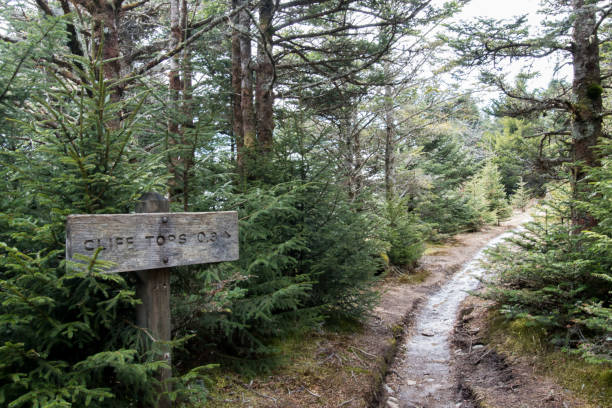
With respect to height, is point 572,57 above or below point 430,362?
above

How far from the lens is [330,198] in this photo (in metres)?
5.58

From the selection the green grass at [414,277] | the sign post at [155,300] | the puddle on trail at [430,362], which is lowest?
the puddle on trail at [430,362]

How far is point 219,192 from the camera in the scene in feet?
12.3

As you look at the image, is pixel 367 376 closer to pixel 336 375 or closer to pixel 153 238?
pixel 336 375

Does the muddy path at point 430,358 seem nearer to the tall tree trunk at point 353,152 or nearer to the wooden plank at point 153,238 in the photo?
the wooden plank at point 153,238

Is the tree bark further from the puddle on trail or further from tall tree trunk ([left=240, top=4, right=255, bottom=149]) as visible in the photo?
tall tree trunk ([left=240, top=4, right=255, bottom=149])

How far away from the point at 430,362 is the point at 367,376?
1.65 metres

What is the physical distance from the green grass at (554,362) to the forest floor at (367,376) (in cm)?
16

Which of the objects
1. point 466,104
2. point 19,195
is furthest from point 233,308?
point 466,104

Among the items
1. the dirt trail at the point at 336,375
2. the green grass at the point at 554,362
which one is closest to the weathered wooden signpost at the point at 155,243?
the dirt trail at the point at 336,375

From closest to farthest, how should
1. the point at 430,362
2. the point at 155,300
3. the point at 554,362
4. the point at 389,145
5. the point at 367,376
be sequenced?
the point at 155,300, the point at 554,362, the point at 367,376, the point at 430,362, the point at 389,145

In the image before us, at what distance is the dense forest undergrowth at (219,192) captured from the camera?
2355 mm

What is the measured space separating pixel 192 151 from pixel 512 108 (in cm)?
630

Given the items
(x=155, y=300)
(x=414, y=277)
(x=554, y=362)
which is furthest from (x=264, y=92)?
(x=414, y=277)
